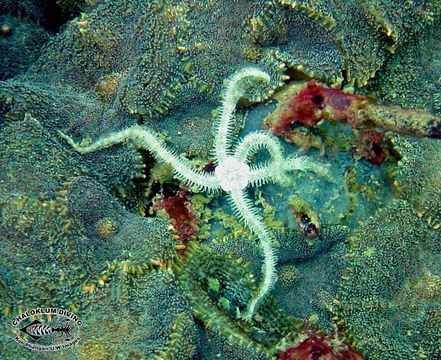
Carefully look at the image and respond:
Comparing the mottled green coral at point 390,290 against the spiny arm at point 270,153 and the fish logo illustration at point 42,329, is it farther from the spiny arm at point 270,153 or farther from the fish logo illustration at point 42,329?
the fish logo illustration at point 42,329

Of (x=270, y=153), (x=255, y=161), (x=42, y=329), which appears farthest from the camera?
(x=255, y=161)

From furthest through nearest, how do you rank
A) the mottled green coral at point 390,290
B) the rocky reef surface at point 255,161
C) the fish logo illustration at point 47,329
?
1. the mottled green coral at point 390,290
2. the rocky reef surface at point 255,161
3. the fish logo illustration at point 47,329

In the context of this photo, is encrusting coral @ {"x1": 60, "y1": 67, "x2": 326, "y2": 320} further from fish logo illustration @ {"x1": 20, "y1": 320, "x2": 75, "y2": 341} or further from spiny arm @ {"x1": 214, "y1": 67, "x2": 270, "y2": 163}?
fish logo illustration @ {"x1": 20, "y1": 320, "x2": 75, "y2": 341}

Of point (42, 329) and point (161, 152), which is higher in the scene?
point (161, 152)

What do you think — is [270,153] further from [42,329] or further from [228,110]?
[42,329]

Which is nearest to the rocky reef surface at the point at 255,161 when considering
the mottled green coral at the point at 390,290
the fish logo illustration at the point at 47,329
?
the mottled green coral at the point at 390,290

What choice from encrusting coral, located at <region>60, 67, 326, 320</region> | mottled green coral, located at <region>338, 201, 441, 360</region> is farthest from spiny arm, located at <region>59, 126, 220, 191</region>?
mottled green coral, located at <region>338, 201, 441, 360</region>

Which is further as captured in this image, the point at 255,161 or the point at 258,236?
the point at 255,161

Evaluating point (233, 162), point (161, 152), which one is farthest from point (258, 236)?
point (161, 152)

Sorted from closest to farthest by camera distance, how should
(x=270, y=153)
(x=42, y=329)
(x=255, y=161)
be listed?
(x=42, y=329), (x=270, y=153), (x=255, y=161)
